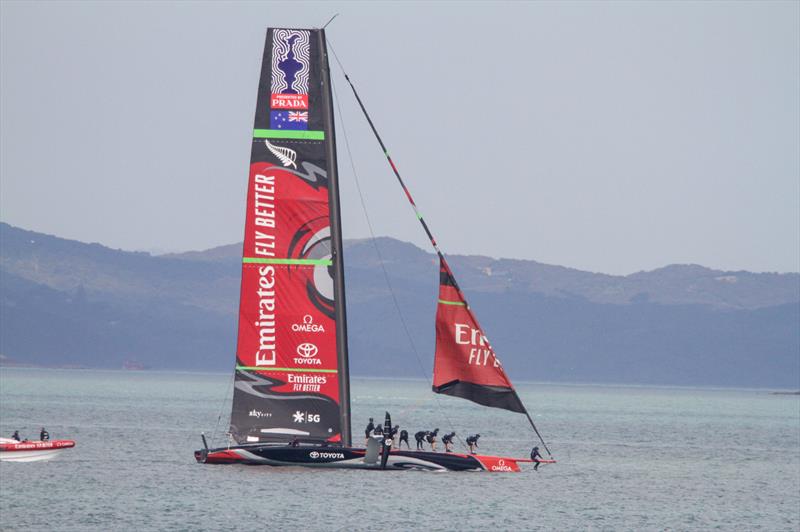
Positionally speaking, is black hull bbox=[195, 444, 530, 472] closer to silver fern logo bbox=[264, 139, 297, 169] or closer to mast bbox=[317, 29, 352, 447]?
mast bbox=[317, 29, 352, 447]

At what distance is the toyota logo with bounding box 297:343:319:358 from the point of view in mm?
47000

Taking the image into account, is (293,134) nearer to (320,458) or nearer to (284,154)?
(284,154)

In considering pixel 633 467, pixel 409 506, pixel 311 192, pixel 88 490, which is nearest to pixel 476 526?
pixel 409 506

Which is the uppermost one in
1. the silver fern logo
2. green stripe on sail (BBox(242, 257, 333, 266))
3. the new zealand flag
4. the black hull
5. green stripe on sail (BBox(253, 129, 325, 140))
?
the new zealand flag

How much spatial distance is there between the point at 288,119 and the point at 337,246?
13.5ft

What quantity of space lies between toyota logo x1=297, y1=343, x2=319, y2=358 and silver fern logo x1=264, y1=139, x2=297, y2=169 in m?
5.52

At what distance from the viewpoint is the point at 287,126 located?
151 ft

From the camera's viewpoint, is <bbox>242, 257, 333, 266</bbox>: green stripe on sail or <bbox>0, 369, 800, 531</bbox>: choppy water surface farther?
<bbox>0, 369, 800, 531</bbox>: choppy water surface

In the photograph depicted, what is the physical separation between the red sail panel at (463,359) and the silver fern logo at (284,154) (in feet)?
18.2

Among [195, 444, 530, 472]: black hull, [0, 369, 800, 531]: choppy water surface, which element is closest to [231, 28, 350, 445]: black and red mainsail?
[195, 444, 530, 472]: black hull

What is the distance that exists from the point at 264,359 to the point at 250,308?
1.66m

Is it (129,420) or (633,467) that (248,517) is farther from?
(129,420)

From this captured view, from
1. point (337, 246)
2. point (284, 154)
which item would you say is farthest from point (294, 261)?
point (284, 154)

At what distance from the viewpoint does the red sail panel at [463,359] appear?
46.9 meters
